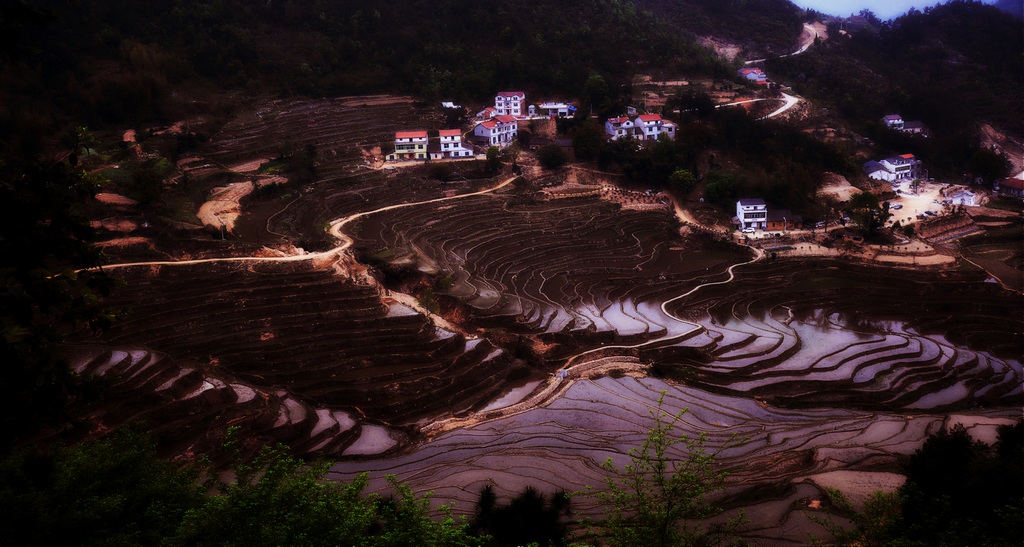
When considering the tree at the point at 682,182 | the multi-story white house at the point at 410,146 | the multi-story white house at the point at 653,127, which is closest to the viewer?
the tree at the point at 682,182

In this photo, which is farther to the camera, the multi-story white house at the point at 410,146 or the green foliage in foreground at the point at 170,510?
the multi-story white house at the point at 410,146

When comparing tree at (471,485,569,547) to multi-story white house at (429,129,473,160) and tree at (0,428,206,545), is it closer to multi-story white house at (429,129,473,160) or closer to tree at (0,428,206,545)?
tree at (0,428,206,545)

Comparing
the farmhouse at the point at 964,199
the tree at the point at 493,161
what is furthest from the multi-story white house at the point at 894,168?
the tree at the point at 493,161

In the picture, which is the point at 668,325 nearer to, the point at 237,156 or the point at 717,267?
the point at 717,267

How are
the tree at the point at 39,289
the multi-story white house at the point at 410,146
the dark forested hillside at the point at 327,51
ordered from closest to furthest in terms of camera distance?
the tree at the point at 39,289 < the dark forested hillside at the point at 327,51 < the multi-story white house at the point at 410,146

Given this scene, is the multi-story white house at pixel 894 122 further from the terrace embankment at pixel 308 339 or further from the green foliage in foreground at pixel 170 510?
the green foliage in foreground at pixel 170 510

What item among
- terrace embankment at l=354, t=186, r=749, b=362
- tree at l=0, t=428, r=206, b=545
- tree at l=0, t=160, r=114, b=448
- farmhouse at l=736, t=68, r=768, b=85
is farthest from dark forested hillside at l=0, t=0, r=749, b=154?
tree at l=0, t=160, r=114, b=448

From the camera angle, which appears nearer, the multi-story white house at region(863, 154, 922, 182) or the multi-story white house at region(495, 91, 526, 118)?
the multi-story white house at region(863, 154, 922, 182)
